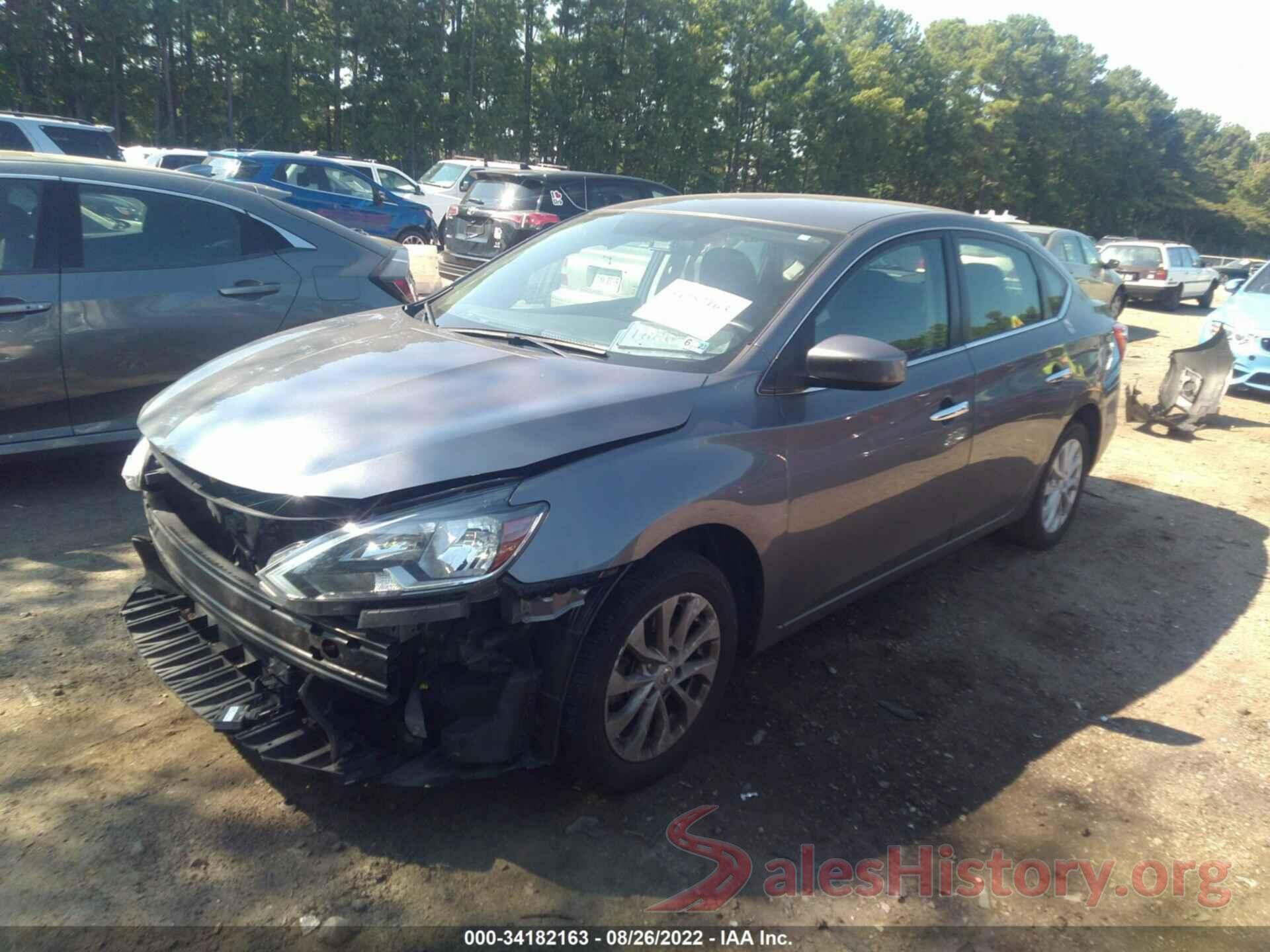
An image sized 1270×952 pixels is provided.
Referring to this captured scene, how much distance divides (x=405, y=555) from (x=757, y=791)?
1.45 m

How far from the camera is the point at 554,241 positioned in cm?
436

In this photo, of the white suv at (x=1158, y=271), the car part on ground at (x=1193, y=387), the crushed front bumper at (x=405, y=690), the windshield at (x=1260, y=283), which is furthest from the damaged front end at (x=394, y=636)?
the white suv at (x=1158, y=271)

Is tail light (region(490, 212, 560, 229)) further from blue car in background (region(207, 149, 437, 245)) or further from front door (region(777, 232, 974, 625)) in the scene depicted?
front door (region(777, 232, 974, 625))

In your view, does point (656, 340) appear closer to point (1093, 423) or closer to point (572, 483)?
point (572, 483)

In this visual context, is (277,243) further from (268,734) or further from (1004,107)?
(1004,107)

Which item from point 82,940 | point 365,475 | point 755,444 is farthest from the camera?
point 755,444

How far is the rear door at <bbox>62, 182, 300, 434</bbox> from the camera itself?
16.2 ft

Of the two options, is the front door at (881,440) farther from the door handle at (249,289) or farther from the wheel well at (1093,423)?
the door handle at (249,289)

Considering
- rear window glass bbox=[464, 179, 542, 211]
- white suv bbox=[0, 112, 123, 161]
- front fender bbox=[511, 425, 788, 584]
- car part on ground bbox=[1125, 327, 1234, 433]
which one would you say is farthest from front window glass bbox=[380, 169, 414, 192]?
front fender bbox=[511, 425, 788, 584]

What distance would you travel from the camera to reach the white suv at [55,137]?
13141 millimetres

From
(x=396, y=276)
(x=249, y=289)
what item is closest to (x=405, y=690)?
(x=249, y=289)

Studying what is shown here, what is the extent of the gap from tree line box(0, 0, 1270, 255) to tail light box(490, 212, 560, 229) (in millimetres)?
19717

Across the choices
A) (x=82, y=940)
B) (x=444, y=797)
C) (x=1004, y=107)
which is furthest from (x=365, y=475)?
(x=1004, y=107)

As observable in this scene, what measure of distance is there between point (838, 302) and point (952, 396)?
83cm
